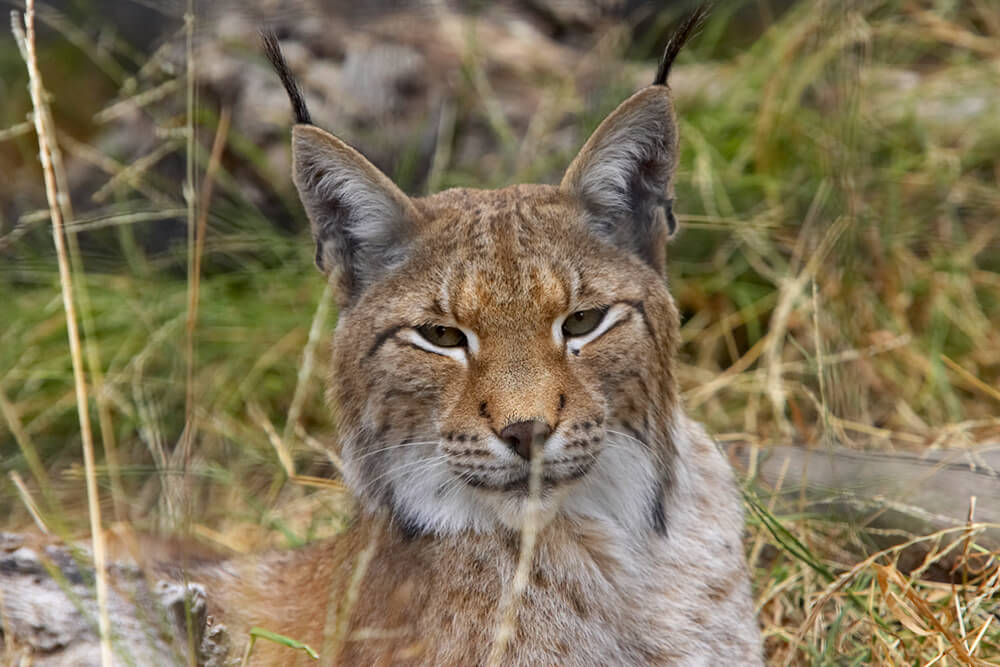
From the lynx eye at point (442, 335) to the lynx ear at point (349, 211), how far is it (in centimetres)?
27

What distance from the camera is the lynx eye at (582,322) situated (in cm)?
323

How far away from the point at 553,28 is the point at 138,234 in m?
2.96

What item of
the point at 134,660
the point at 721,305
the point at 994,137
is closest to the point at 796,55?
the point at 994,137

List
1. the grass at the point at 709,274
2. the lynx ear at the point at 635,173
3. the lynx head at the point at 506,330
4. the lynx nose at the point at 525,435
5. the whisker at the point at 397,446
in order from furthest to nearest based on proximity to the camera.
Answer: the grass at the point at 709,274 < the lynx ear at the point at 635,173 < the whisker at the point at 397,446 < the lynx head at the point at 506,330 < the lynx nose at the point at 525,435

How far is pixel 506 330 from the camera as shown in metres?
3.14

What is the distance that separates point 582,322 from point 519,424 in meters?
0.41

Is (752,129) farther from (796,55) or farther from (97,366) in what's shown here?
(97,366)

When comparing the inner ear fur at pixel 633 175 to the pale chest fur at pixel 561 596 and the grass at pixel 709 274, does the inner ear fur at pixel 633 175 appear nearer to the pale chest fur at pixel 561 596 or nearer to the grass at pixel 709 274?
the pale chest fur at pixel 561 596

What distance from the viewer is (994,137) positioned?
7035 mm

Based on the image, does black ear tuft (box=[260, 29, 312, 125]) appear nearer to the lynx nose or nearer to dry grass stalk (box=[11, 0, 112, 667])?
dry grass stalk (box=[11, 0, 112, 667])

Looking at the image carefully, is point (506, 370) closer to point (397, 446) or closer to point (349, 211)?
point (397, 446)

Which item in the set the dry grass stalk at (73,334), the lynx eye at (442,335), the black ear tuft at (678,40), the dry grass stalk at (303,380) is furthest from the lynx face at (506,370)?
the dry grass stalk at (303,380)

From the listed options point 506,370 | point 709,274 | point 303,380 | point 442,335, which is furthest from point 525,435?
point 709,274

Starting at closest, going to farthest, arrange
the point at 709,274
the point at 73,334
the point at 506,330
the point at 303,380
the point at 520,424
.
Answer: the point at 520,424 < the point at 506,330 < the point at 73,334 < the point at 303,380 < the point at 709,274
